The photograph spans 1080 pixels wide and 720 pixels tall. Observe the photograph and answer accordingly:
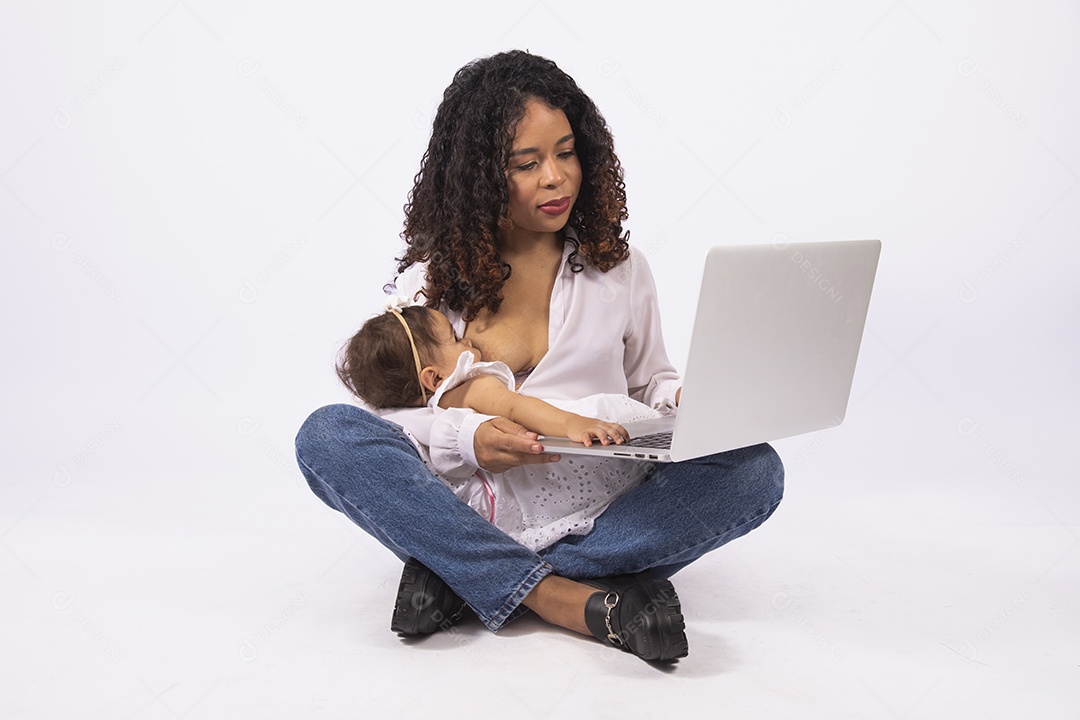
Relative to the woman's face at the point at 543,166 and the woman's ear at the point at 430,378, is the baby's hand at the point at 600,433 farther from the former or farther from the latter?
the woman's face at the point at 543,166

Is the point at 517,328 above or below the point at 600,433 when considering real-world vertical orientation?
above

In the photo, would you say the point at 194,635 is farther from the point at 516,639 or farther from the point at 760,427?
the point at 760,427

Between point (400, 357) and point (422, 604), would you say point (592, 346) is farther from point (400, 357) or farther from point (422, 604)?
point (422, 604)

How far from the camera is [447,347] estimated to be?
2170 millimetres

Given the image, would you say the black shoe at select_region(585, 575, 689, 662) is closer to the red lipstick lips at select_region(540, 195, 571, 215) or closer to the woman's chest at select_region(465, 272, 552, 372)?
the woman's chest at select_region(465, 272, 552, 372)

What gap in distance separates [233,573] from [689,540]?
0.88 m

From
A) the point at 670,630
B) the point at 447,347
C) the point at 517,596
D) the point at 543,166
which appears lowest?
the point at 670,630

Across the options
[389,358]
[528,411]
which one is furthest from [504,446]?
[389,358]

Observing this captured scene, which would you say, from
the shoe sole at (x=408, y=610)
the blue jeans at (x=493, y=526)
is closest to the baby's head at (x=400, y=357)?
the blue jeans at (x=493, y=526)

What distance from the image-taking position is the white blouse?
83.0 inches

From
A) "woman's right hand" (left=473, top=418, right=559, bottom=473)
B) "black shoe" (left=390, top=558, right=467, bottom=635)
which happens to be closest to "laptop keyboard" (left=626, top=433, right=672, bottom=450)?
"woman's right hand" (left=473, top=418, right=559, bottom=473)

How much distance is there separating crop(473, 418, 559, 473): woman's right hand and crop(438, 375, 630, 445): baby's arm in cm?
4

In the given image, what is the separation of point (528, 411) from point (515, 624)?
0.36 metres

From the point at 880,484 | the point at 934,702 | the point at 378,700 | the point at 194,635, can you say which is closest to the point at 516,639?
the point at 378,700
